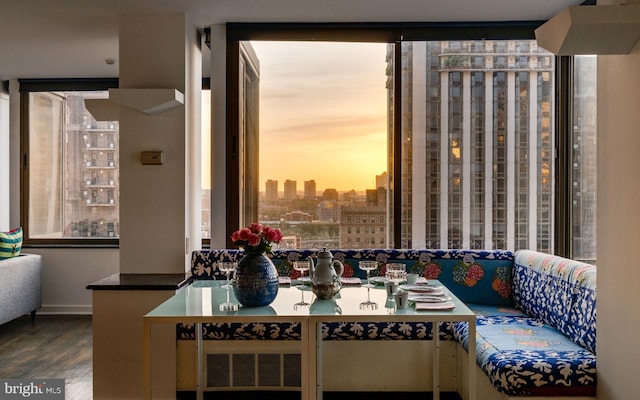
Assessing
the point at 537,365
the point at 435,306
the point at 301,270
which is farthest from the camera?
the point at 301,270

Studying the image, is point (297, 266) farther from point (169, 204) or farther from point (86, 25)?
point (86, 25)

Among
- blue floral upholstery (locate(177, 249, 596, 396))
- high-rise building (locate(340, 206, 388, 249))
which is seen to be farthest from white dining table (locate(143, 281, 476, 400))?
high-rise building (locate(340, 206, 388, 249))

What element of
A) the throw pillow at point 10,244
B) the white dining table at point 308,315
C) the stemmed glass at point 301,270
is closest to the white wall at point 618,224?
the white dining table at point 308,315

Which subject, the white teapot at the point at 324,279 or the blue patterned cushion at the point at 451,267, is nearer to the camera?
the white teapot at the point at 324,279

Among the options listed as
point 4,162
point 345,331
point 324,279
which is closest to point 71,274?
point 4,162

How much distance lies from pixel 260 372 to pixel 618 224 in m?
2.02

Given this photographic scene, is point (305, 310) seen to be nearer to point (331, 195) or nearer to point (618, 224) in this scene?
point (618, 224)

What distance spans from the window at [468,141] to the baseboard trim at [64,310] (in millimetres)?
3182

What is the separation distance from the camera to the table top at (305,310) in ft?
7.29

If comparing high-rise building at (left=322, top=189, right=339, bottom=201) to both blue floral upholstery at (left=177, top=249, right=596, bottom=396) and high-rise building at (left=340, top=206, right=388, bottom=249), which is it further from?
blue floral upholstery at (left=177, top=249, right=596, bottom=396)

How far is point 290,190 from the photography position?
4.10 metres

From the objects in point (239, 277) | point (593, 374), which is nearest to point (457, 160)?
point (593, 374)

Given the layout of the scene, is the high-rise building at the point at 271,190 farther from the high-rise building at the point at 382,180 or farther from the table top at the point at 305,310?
the table top at the point at 305,310

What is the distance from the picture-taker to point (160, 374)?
3215 mm
